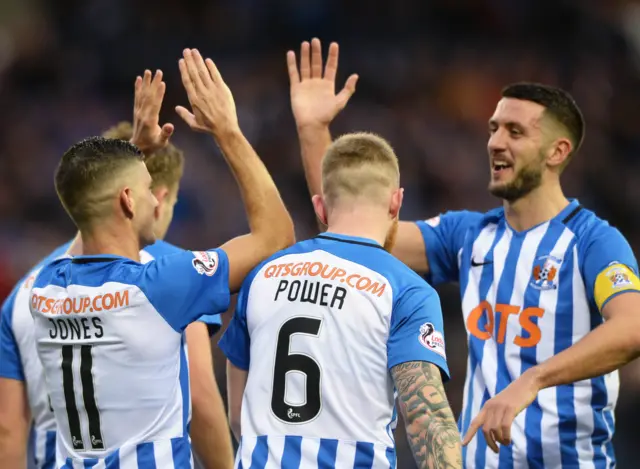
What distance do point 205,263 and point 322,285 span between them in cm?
45

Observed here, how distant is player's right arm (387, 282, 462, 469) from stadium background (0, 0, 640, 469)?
6.88m

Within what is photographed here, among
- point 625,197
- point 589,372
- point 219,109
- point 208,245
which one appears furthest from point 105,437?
point 625,197

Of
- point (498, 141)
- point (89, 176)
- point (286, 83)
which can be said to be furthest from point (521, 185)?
point (286, 83)

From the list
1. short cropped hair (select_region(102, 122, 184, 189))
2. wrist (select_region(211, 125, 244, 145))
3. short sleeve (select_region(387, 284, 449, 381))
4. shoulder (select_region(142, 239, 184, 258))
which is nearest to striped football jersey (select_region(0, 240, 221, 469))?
shoulder (select_region(142, 239, 184, 258))

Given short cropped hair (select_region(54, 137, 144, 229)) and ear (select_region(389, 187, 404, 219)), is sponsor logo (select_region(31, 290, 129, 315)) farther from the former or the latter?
ear (select_region(389, 187, 404, 219))

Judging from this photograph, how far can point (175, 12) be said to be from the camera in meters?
13.7

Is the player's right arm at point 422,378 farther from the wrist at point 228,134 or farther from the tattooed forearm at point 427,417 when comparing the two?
the wrist at point 228,134

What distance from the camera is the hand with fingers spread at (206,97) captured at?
4117 millimetres

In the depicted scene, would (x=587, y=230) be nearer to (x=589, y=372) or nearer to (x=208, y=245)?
(x=589, y=372)

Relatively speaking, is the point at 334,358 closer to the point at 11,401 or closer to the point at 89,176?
the point at 89,176

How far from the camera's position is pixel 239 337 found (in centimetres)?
397

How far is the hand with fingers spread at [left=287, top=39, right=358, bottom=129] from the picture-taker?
16.3ft

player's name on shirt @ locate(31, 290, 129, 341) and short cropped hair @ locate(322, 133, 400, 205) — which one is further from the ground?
short cropped hair @ locate(322, 133, 400, 205)

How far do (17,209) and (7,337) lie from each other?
7351 millimetres
